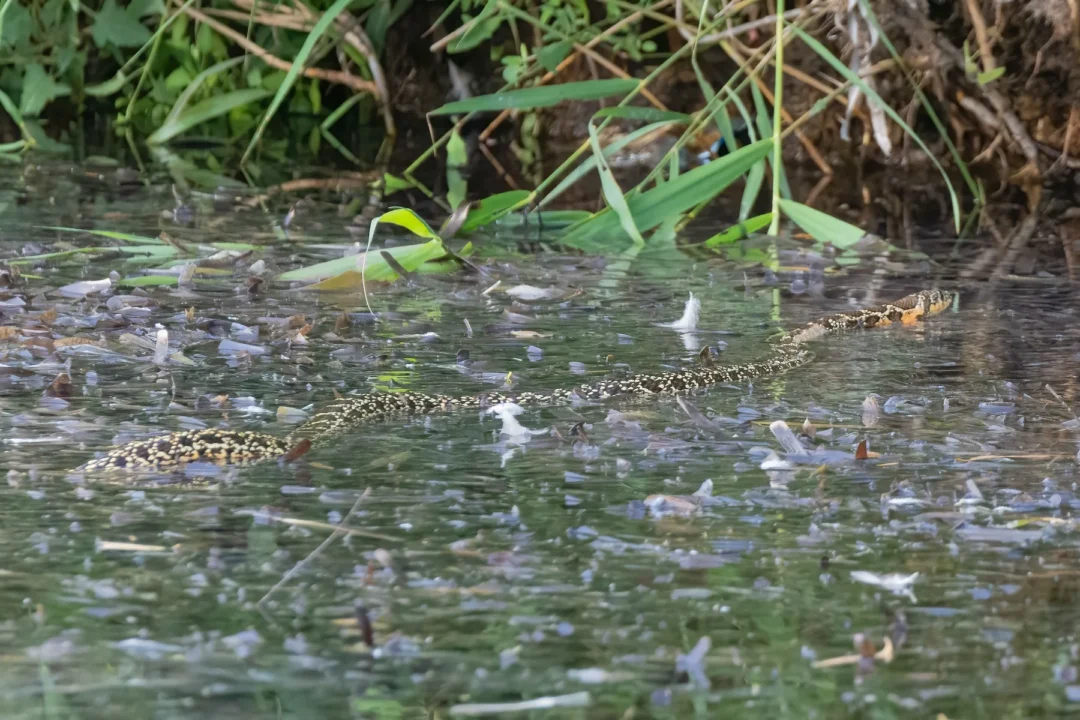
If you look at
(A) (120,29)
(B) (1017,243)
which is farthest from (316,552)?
(A) (120,29)

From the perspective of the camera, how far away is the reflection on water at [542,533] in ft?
6.55

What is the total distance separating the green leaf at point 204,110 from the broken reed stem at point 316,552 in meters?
6.28

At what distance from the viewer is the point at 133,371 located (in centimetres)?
369

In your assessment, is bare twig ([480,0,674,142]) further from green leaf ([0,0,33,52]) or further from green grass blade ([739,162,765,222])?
green leaf ([0,0,33,52])

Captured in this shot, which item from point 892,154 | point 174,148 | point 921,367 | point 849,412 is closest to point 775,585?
point 849,412

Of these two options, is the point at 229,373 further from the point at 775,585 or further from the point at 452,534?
the point at 775,585

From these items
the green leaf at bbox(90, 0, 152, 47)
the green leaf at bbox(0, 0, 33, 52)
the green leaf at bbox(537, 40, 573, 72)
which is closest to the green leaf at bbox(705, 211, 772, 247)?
the green leaf at bbox(537, 40, 573, 72)

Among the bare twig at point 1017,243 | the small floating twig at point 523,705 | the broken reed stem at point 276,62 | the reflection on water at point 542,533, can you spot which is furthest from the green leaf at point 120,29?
the small floating twig at point 523,705

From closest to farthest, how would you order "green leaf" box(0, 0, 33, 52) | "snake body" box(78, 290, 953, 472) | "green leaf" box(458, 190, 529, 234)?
1. "snake body" box(78, 290, 953, 472)
2. "green leaf" box(458, 190, 529, 234)
3. "green leaf" box(0, 0, 33, 52)

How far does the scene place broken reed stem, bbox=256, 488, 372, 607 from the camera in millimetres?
2283

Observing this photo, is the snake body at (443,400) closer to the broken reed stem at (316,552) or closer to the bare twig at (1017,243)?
the broken reed stem at (316,552)

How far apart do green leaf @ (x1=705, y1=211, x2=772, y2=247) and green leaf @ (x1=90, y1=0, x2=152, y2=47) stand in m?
4.39

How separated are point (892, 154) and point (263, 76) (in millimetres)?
3727

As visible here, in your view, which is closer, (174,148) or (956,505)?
(956,505)
